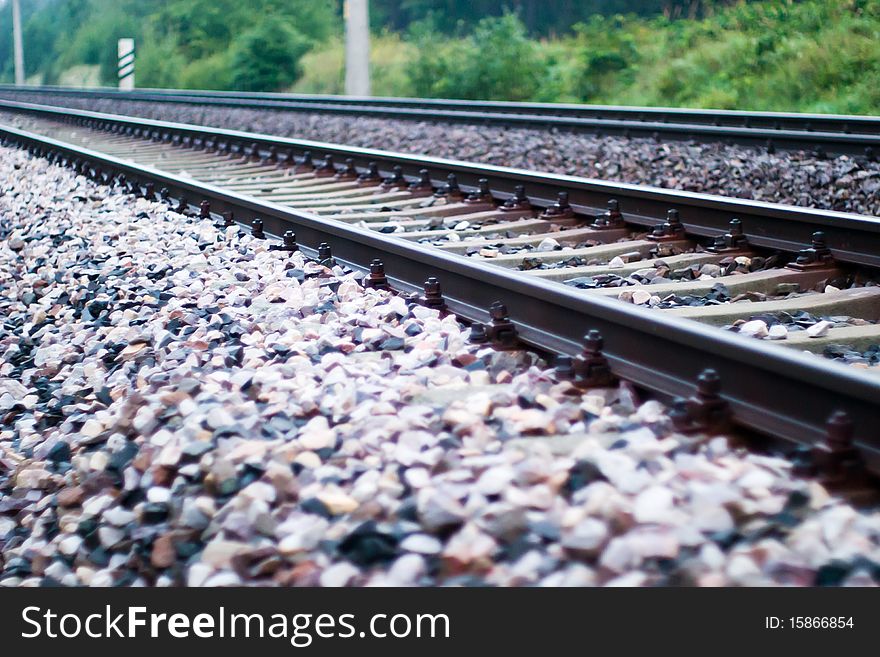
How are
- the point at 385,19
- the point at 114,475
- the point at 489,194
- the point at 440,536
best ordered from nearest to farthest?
the point at 440,536, the point at 114,475, the point at 489,194, the point at 385,19

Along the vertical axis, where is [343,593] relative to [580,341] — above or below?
Answer: below

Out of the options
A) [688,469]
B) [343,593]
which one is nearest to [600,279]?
[688,469]

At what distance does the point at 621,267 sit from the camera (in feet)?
15.2

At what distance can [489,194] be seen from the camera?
666 cm

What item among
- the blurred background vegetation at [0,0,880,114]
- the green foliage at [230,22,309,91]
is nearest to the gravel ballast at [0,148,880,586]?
the blurred background vegetation at [0,0,880,114]

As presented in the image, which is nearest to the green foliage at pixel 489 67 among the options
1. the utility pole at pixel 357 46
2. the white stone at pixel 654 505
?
the utility pole at pixel 357 46

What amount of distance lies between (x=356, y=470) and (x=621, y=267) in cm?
227

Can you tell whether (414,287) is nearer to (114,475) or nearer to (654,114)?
(114,475)

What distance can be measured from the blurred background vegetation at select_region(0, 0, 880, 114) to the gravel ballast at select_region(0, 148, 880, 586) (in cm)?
1080

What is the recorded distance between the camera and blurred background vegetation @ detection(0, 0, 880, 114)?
47.7ft

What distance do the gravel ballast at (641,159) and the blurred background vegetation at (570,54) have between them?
4.85 meters

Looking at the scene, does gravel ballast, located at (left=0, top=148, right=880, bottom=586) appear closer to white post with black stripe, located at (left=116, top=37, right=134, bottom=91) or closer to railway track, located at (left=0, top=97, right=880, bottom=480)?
railway track, located at (left=0, top=97, right=880, bottom=480)

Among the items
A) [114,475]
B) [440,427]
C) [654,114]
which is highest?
[654,114]

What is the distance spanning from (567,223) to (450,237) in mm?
727
